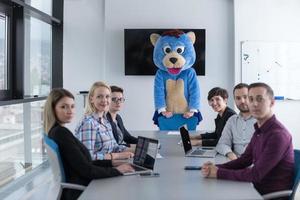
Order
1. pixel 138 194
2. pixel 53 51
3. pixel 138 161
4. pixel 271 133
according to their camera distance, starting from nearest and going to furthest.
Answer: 1. pixel 138 194
2. pixel 271 133
3. pixel 138 161
4. pixel 53 51

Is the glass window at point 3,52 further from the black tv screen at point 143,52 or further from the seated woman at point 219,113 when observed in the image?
the seated woman at point 219,113

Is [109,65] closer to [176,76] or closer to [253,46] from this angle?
[176,76]

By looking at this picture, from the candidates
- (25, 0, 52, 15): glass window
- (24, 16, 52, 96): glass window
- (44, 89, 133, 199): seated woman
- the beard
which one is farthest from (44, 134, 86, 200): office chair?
(25, 0, 52, 15): glass window

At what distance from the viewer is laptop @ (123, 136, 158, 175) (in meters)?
2.35

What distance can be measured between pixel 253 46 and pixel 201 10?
938mm

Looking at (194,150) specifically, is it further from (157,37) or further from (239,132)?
(157,37)

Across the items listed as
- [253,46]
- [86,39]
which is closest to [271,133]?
[253,46]

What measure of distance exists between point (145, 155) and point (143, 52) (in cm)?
360

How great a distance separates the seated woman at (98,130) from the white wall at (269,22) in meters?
3.36

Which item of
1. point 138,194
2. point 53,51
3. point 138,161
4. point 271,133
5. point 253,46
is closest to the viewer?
point 138,194

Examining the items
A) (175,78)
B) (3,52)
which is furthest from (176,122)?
(3,52)

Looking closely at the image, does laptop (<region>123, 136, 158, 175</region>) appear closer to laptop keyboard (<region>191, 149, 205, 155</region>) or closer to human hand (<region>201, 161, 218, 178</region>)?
human hand (<region>201, 161, 218, 178</region>)

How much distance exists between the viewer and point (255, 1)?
18.7 feet

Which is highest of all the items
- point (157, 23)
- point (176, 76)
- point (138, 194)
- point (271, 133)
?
point (157, 23)
